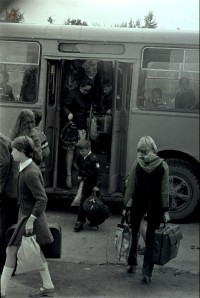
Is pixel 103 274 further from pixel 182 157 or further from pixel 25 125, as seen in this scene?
pixel 182 157

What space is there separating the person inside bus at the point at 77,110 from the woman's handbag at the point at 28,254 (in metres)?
3.53

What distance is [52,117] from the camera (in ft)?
27.5

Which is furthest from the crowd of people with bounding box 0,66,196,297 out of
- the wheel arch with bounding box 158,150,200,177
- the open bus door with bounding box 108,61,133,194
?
the wheel arch with bounding box 158,150,200,177

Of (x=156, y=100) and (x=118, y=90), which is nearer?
(x=156, y=100)

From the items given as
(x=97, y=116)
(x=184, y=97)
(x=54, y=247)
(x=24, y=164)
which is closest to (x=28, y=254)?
(x=54, y=247)

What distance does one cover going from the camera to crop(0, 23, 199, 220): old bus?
25.9ft

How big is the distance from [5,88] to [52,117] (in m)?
0.84

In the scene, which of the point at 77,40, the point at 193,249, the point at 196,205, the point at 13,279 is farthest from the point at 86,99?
the point at 13,279

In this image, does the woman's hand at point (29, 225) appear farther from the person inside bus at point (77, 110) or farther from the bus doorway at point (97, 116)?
the person inside bus at point (77, 110)

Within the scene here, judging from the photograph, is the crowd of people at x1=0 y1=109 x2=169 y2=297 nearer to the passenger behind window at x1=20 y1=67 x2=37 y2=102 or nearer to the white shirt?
the white shirt

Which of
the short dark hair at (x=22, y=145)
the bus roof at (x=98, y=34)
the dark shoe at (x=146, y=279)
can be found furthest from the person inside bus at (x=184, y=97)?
the short dark hair at (x=22, y=145)

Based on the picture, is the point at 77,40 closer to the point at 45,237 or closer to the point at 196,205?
the point at 196,205

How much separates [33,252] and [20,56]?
4.28 meters

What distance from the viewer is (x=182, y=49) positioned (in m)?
7.93
